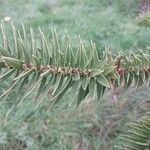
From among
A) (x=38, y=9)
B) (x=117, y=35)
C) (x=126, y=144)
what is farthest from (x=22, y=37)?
(x=38, y=9)

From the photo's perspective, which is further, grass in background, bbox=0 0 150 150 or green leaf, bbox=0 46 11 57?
grass in background, bbox=0 0 150 150

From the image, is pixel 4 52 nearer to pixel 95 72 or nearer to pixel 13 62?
pixel 13 62

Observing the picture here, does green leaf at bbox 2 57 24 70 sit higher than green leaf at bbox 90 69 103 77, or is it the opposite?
green leaf at bbox 2 57 24 70

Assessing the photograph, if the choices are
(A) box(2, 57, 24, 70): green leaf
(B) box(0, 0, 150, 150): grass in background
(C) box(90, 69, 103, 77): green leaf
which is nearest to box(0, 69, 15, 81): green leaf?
(A) box(2, 57, 24, 70): green leaf

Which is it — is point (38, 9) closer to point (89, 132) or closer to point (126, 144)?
point (89, 132)

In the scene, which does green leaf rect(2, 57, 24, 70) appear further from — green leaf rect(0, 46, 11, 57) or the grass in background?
the grass in background

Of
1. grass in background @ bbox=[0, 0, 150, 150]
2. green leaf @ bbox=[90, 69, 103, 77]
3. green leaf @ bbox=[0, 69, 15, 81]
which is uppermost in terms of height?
green leaf @ bbox=[0, 69, 15, 81]

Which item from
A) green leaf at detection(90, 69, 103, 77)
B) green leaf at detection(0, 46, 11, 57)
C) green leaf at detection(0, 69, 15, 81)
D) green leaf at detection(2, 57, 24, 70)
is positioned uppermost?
green leaf at detection(0, 46, 11, 57)

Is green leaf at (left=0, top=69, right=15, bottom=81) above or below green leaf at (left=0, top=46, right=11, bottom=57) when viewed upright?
below

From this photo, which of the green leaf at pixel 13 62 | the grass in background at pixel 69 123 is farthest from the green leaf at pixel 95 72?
the grass in background at pixel 69 123

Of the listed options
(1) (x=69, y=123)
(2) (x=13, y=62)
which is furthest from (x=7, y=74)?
(1) (x=69, y=123)

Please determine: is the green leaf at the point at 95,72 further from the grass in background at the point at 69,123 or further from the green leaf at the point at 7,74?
the grass in background at the point at 69,123
